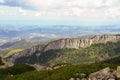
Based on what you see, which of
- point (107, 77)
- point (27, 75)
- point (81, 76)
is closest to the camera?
point (107, 77)

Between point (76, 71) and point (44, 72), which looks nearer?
point (76, 71)

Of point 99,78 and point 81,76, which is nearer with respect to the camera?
point 99,78

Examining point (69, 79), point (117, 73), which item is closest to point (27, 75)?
point (69, 79)

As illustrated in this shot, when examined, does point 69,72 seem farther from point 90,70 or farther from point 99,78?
point 99,78

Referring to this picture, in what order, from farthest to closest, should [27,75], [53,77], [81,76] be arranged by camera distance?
[27,75] → [53,77] → [81,76]

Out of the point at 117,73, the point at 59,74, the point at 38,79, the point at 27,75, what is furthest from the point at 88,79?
the point at 27,75

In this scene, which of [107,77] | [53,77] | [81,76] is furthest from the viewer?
[53,77]

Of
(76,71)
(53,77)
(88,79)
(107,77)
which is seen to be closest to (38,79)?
(53,77)

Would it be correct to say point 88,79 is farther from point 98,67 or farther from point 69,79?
point 98,67
